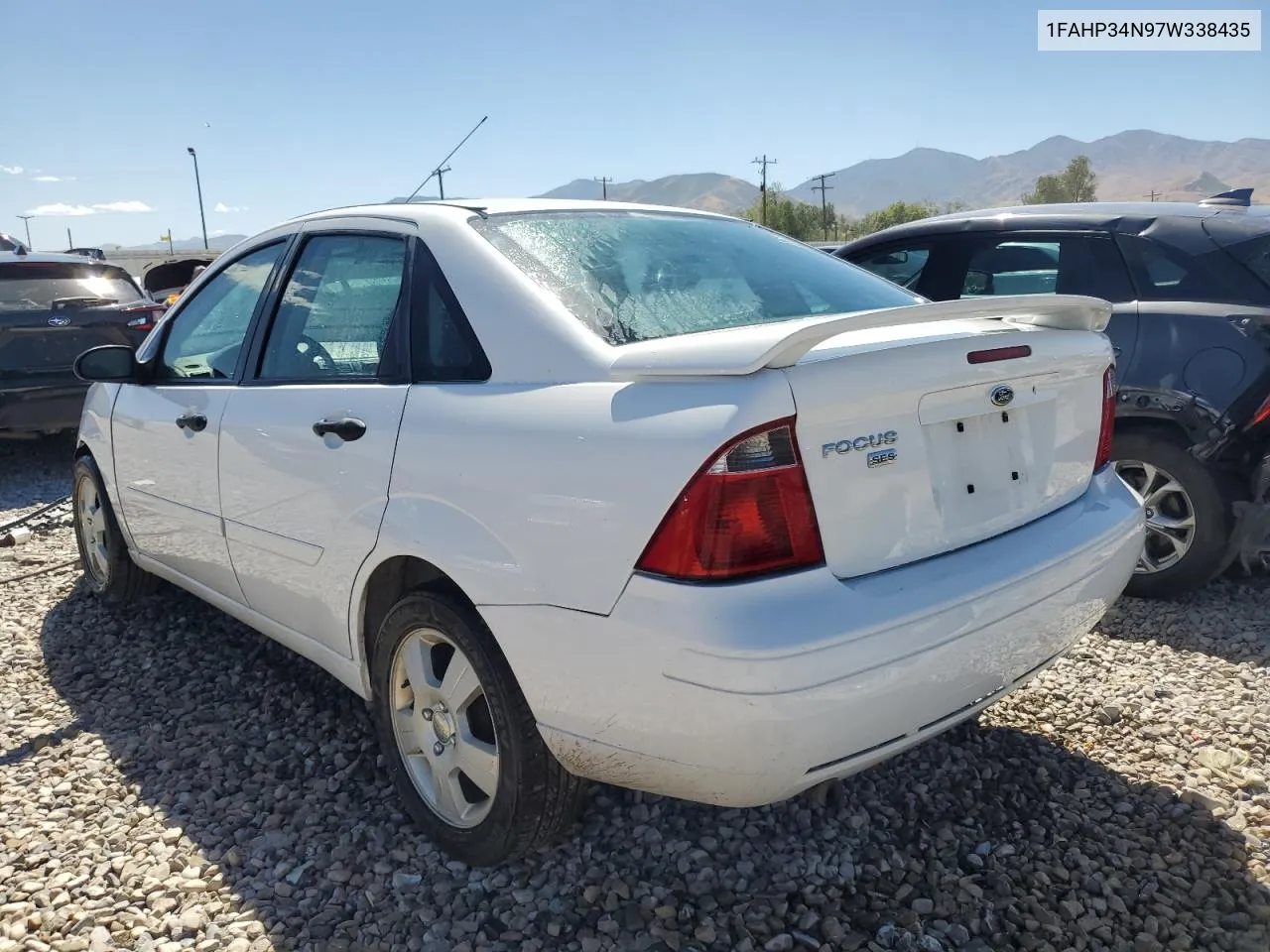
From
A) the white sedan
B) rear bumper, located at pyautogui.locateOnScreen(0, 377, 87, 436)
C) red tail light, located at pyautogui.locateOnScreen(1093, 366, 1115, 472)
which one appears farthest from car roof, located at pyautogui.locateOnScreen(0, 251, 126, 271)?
red tail light, located at pyautogui.locateOnScreen(1093, 366, 1115, 472)

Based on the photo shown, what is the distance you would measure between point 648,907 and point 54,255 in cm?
756

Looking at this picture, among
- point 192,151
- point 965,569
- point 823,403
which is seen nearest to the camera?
point 823,403

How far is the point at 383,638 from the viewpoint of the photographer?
253cm

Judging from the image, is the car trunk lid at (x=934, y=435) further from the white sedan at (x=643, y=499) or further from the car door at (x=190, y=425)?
the car door at (x=190, y=425)

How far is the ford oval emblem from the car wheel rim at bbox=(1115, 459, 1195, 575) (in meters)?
2.21

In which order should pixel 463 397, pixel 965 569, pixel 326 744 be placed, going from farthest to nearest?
1. pixel 326 744
2. pixel 463 397
3. pixel 965 569

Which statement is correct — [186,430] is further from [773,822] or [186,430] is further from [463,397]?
[773,822]

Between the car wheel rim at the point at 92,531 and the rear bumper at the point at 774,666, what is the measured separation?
10.1ft

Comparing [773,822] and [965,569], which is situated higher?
[965,569]

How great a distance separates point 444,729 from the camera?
247 cm

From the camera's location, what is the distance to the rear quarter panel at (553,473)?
6.07ft

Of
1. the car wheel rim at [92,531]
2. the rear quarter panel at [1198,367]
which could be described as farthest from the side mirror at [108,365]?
the rear quarter panel at [1198,367]

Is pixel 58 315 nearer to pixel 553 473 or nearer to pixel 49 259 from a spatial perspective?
pixel 49 259

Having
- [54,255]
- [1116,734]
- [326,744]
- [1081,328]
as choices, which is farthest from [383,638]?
[54,255]
